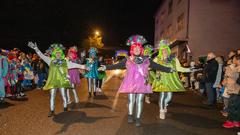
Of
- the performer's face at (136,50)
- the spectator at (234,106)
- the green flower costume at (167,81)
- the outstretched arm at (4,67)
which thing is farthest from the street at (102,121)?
the performer's face at (136,50)

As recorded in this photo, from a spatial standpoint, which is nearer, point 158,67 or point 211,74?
point 158,67

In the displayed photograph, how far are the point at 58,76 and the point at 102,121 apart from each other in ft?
6.57

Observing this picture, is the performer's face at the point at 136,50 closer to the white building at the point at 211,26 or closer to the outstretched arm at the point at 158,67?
the outstretched arm at the point at 158,67

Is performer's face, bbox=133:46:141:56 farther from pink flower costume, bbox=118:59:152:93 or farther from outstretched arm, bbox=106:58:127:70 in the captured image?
outstretched arm, bbox=106:58:127:70

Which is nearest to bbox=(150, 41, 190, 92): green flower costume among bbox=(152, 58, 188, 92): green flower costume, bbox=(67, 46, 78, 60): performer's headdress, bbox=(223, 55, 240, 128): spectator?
bbox=(152, 58, 188, 92): green flower costume

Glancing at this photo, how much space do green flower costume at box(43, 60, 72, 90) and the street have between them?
3.10ft

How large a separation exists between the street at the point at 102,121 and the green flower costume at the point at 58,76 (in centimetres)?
95

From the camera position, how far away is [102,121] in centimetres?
694

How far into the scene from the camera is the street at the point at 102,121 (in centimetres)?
602

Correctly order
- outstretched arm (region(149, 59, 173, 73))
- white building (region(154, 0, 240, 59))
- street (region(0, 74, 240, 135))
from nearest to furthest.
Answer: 1. street (region(0, 74, 240, 135))
2. outstretched arm (region(149, 59, 173, 73))
3. white building (region(154, 0, 240, 59))

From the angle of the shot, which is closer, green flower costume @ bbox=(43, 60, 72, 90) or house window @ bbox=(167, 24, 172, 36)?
green flower costume @ bbox=(43, 60, 72, 90)

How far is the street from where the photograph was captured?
602 cm

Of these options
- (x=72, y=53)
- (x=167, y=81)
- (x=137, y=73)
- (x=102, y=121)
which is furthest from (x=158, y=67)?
(x=72, y=53)

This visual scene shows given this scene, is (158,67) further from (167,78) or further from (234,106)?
(234,106)
